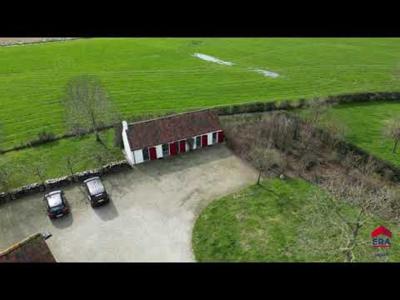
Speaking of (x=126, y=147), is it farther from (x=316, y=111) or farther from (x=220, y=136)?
(x=316, y=111)

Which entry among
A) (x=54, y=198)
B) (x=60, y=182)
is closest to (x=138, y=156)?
(x=60, y=182)

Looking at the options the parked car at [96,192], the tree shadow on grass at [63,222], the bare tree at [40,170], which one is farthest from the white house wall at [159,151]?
the bare tree at [40,170]

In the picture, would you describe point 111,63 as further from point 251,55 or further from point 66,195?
point 66,195

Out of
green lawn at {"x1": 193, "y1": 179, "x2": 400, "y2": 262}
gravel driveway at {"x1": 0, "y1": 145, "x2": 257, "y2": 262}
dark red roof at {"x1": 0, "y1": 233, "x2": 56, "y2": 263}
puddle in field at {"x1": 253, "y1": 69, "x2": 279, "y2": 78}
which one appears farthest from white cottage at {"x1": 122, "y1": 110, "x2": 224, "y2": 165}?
puddle in field at {"x1": 253, "y1": 69, "x2": 279, "y2": 78}

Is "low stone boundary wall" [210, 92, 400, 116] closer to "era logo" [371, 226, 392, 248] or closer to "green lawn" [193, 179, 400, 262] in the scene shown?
"green lawn" [193, 179, 400, 262]

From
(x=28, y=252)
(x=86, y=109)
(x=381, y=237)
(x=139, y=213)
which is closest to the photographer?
(x=28, y=252)

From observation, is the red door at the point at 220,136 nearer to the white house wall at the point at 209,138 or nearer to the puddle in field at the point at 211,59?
the white house wall at the point at 209,138

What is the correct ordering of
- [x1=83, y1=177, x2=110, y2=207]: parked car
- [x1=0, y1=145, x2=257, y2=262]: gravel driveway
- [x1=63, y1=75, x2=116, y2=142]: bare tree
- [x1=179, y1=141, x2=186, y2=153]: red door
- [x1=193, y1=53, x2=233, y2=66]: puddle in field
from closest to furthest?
[x1=0, y1=145, x2=257, y2=262]: gravel driveway < [x1=83, y1=177, x2=110, y2=207]: parked car < [x1=179, y1=141, x2=186, y2=153]: red door < [x1=63, y1=75, x2=116, y2=142]: bare tree < [x1=193, y1=53, x2=233, y2=66]: puddle in field
